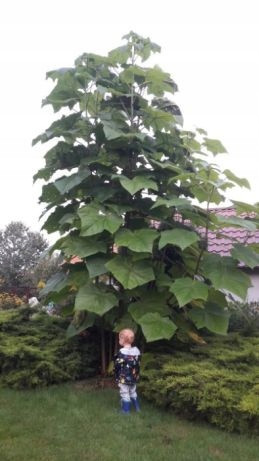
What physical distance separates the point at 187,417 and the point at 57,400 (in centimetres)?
109

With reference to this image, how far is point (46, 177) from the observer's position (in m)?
4.95

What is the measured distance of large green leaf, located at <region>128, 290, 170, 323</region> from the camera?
415 centimetres

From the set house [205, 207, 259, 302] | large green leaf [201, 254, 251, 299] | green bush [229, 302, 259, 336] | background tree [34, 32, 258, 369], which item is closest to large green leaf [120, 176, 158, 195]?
background tree [34, 32, 258, 369]

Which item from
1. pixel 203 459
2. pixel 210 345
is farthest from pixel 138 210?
pixel 203 459

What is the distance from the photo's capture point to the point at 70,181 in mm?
4477

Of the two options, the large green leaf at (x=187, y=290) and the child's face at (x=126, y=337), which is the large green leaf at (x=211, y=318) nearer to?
the large green leaf at (x=187, y=290)

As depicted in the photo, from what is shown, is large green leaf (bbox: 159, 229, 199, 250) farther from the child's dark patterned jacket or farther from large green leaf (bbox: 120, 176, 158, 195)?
the child's dark patterned jacket

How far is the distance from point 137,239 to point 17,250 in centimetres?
2315

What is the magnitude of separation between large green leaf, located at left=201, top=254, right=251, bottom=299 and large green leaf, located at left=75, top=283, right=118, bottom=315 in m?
0.84

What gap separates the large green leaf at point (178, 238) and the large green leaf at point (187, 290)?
0.33 m

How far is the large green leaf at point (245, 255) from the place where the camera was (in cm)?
412

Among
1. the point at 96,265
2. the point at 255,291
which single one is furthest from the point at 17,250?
the point at 96,265

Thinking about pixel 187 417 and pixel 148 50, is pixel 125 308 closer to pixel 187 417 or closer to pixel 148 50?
pixel 187 417

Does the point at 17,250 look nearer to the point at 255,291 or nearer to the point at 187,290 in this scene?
the point at 255,291
